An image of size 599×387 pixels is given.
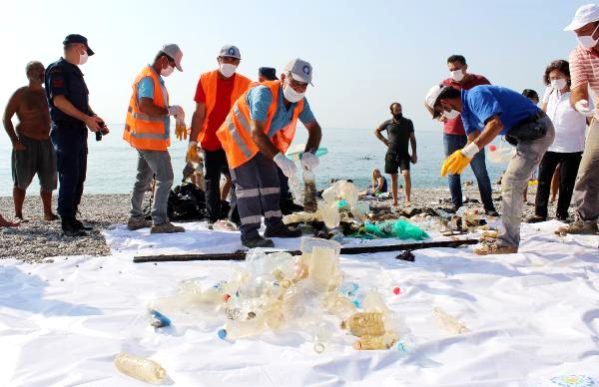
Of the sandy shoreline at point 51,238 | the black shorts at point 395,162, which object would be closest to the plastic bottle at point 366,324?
the sandy shoreline at point 51,238

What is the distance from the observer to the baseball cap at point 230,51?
5.75m

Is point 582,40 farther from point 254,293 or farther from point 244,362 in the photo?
point 244,362

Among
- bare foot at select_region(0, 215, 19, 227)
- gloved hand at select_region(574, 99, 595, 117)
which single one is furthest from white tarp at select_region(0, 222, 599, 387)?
bare foot at select_region(0, 215, 19, 227)

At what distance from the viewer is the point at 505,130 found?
4297 millimetres

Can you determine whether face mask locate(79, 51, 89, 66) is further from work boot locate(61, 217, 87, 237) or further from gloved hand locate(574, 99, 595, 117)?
gloved hand locate(574, 99, 595, 117)

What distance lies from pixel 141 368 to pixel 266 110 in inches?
107

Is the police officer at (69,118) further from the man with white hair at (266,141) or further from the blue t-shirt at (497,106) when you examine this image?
the blue t-shirt at (497,106)

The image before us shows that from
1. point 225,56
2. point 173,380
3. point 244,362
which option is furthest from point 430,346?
point 225,56

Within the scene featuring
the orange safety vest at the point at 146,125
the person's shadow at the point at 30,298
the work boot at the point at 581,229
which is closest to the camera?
the person's shadow at the point at 30,298

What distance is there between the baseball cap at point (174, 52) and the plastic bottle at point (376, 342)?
401 cm

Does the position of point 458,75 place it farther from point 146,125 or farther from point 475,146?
point 146,125

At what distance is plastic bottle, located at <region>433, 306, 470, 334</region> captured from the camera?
2654 millimetres

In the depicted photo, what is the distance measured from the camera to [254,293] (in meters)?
2.86

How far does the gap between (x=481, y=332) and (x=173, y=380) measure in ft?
4.83
